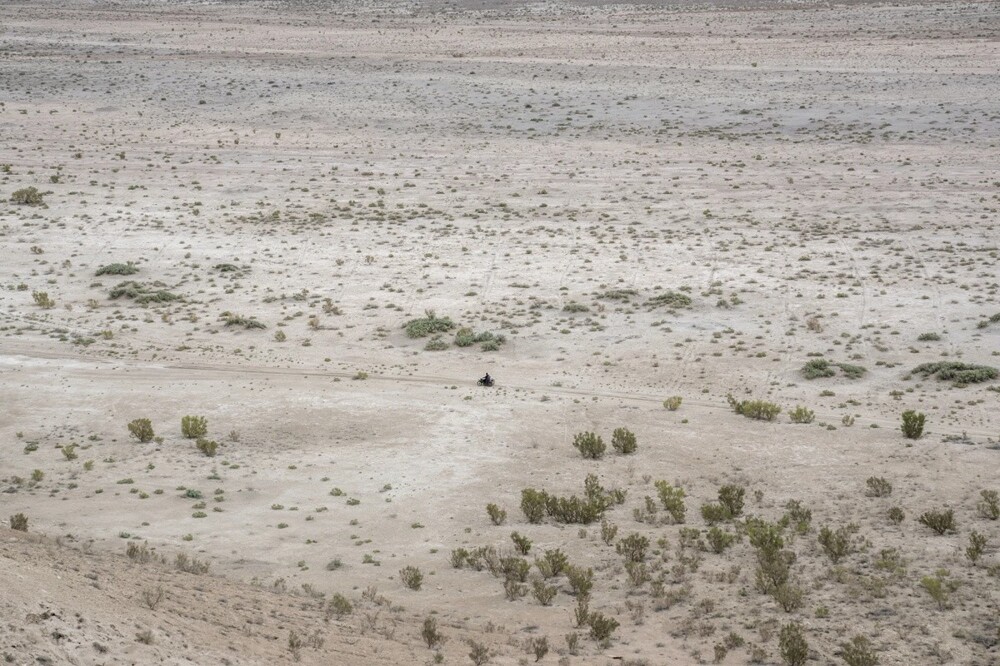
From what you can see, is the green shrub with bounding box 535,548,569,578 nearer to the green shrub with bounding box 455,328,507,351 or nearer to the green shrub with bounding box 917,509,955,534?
the green shrub with bounding box 917,509,955,534

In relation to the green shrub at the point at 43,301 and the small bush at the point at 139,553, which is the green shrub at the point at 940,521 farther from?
the green shrub at the point at 43,301

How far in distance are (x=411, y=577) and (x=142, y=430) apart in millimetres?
10776

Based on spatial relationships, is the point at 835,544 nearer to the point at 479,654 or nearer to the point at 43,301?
the point at 479,654

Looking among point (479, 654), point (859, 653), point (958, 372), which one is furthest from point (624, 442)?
point (479, 654)

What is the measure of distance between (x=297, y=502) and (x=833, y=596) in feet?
37.6

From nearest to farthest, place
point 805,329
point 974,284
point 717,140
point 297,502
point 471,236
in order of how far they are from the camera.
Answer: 1. point 297,502
2. point 805,329
3. point 974,284
4. point 471,236
5. point 717,140

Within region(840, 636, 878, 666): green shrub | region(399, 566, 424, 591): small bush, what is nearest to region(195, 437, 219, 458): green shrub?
region(399, 566, 424, 591): small bush

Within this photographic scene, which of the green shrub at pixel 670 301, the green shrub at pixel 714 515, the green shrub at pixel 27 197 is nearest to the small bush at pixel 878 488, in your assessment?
the green shrub at pixel 714 515

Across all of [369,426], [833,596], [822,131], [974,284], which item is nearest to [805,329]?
[974,284]

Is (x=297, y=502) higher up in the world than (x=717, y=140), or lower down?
lower down

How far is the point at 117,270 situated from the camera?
42.8 m

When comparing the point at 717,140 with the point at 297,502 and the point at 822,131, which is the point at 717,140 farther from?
the point at 297,502

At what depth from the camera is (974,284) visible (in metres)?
39.4

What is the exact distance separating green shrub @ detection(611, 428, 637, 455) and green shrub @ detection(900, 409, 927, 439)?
A: 21.7 feet
